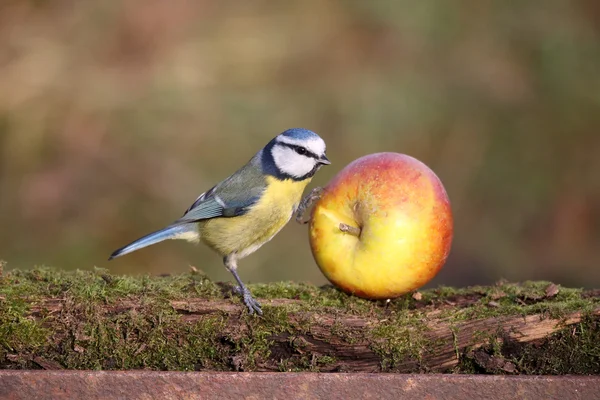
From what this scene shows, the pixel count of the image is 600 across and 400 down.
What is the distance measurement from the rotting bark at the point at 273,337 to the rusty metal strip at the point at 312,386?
0.20 meters

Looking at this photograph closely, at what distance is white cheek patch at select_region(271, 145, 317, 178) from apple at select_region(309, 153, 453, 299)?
10.3 inches

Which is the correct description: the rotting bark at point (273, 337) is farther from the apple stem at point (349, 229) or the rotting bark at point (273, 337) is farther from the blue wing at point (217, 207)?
the blue wing at point (217, 207)

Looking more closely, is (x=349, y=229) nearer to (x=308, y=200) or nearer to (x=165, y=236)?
(x=308, y=200)

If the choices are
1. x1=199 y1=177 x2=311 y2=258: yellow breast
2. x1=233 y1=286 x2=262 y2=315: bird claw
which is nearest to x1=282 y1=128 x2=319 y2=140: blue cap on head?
x1=199 y1=177 x2=311 y2=258: yellow breast

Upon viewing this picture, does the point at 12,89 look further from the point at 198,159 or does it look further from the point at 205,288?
the point at 205,288

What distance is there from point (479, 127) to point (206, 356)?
16.9ft

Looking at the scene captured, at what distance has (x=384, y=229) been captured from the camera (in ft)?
8.98

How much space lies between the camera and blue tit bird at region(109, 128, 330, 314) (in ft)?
10.3

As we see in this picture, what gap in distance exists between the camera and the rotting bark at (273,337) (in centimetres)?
239

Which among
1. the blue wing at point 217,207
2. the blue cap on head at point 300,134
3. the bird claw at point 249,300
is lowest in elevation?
the bird claw at point 249,300

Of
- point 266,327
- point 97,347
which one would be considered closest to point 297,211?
point 266,327

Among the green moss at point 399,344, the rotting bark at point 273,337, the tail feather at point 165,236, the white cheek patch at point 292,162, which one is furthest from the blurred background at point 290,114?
the green moss at point 399,344

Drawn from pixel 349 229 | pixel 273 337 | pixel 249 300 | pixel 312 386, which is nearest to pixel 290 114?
pixel 349 229

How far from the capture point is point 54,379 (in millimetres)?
2150
